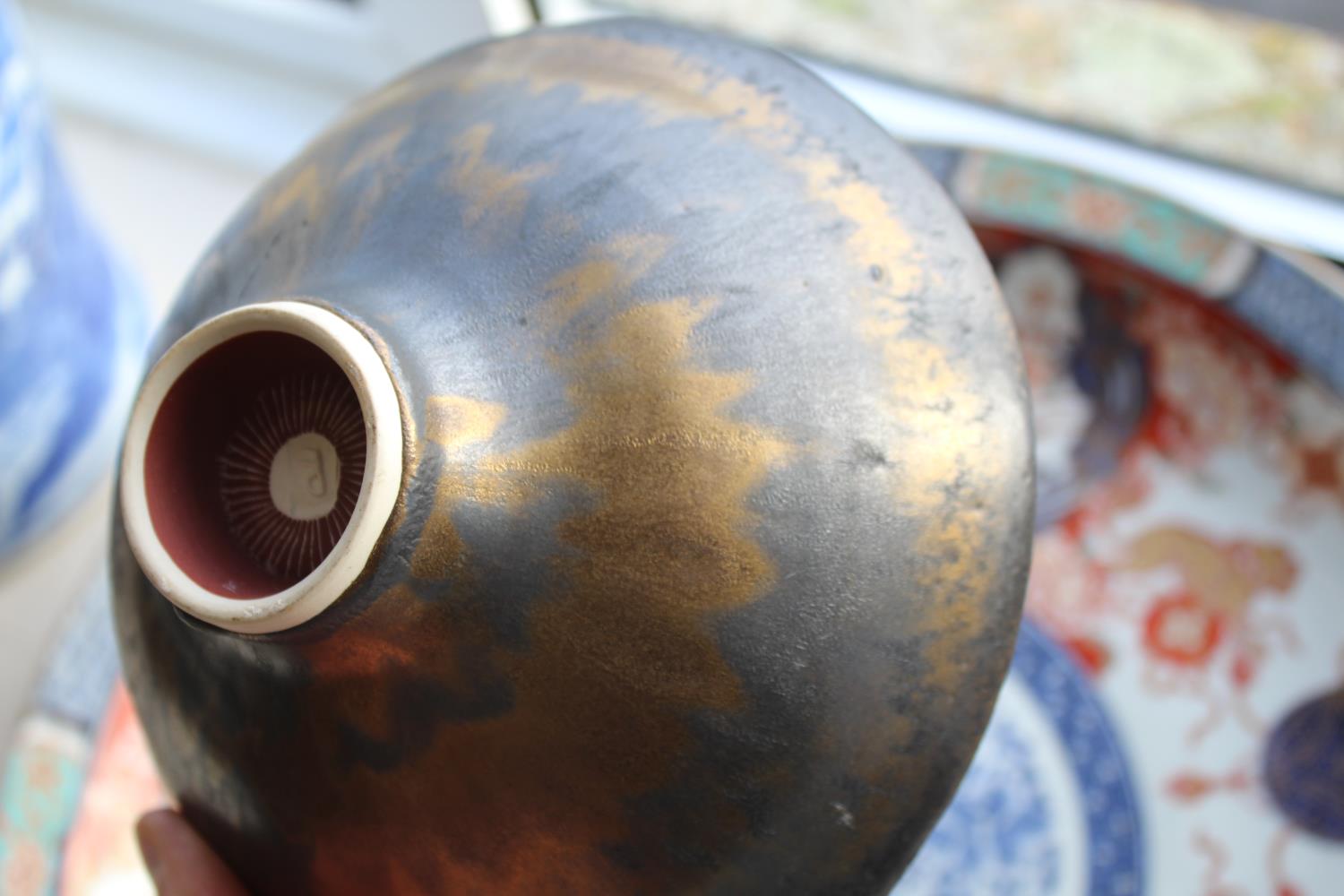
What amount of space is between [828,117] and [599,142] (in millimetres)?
108

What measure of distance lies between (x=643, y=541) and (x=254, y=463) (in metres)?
0.17

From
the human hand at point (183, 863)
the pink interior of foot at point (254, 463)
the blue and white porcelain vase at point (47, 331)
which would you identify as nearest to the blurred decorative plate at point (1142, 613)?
the blue and white porcelain vase at point (47, 331)

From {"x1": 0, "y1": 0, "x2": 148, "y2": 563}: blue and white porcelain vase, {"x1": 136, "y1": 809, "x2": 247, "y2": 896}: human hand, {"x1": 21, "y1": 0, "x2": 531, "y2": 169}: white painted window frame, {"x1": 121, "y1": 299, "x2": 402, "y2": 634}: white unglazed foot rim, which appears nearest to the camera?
{"x1": 121, "y1": 299, "x2": 402, "y2": 634}: white unglazed foot rim

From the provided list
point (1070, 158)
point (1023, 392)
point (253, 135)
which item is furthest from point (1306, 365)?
point (253, 135)

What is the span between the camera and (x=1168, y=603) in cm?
100

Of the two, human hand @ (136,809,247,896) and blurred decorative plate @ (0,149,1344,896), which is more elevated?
human hand @ (136,809,247,896)

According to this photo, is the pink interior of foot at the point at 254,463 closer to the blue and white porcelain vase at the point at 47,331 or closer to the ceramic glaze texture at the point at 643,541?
the ceramic glaze texture at the point at 643,541

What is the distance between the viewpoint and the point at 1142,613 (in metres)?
1.00

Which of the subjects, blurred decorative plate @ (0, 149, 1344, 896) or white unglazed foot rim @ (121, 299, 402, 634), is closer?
white unglazed foot rim @ (121, 299, 402, 634)

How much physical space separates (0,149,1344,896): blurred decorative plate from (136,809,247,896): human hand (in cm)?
37

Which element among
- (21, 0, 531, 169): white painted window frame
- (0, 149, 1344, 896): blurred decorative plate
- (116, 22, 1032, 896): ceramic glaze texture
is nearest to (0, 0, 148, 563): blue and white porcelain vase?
(0, 149, 1344, 896): blurred decorative plate

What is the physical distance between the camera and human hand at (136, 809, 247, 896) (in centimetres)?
56

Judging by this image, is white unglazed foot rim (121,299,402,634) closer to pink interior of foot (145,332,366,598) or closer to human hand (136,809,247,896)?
pink interior of foot (145,332,366,598)

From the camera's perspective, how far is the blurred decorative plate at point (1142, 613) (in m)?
0.92
